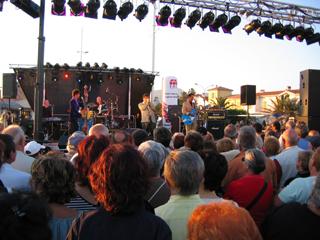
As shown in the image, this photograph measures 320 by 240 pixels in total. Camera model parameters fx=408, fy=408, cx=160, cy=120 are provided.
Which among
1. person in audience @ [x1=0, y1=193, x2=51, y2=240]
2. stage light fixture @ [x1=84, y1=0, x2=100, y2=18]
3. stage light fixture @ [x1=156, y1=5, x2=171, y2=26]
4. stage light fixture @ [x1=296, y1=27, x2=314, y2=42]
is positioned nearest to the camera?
person in audience @ [x1=0, y1=193, x2=51, y2=240]

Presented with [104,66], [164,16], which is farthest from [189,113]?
[104,66]

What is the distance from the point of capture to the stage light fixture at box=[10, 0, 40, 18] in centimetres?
816

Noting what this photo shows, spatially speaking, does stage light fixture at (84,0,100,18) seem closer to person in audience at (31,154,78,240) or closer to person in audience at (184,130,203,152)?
person in audience at (184,130,203,152)

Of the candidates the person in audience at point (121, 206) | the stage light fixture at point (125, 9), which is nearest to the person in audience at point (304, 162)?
the person in audience at point (121, 206)

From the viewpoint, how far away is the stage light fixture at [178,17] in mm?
12883

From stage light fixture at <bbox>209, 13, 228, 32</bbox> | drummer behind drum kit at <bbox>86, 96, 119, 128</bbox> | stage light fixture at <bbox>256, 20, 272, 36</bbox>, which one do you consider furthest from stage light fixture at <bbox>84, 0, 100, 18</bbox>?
stage light fixture at <bbox>256, 20, 272, 36</bbox>

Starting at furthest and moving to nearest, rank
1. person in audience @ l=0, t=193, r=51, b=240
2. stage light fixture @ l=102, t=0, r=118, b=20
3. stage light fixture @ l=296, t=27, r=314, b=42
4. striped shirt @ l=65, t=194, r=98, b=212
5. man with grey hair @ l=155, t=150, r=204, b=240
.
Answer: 1. stage light fixture @ l=296, t=27, r=314, b=42
2. stage light fixture @ l=102, t=0, r=118, b=20
3. striped shirt @ l=65, t=194, r=98, b=212
4. man with grey hair @ l=155, t=150, r=204, b=240
5. person in audience @ l=0, t=193, r=51, b=240

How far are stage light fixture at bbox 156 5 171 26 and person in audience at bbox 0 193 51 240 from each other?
11964 mm

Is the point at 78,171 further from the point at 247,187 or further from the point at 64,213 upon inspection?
the point at 247,187

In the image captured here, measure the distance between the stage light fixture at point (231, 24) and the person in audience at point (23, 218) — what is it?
13053mm

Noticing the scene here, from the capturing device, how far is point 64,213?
2.41 metres

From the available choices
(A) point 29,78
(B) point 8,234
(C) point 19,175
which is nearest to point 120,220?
(B) point 8,234

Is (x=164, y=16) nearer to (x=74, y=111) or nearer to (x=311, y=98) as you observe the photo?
(x=74, y=111)

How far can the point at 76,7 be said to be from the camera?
11.3 m
